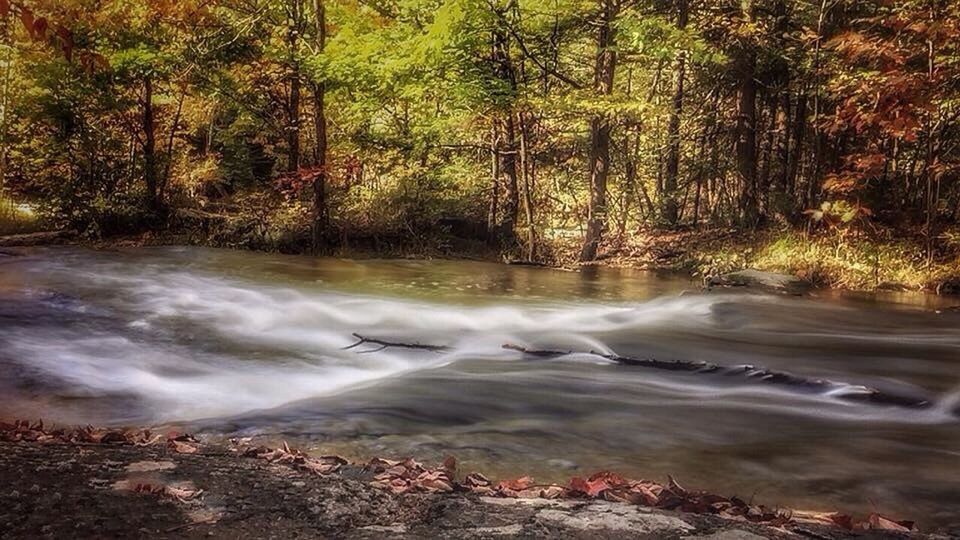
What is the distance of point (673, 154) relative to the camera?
56.0ft

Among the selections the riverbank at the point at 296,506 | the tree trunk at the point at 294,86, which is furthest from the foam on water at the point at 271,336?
the tree trunk at the point at 294,86

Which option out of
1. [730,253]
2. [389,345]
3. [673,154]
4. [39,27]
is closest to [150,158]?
[389,345]

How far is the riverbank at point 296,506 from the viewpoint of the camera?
272 centimetres

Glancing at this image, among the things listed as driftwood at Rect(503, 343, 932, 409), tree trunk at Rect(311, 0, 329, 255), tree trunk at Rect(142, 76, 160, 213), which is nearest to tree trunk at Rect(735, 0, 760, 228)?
tree trunk at Rect(311, 0, 329, 255)

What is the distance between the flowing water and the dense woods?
4.31 m

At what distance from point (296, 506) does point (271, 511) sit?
0.12 meters

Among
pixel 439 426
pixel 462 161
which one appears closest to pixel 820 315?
pixel 439 426

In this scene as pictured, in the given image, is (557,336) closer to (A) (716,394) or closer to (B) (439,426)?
(A) (716,394)

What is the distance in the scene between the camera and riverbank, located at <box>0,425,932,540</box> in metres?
2.72

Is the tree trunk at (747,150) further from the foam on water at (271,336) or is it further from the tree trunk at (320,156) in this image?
the tree trunk at (320,156)

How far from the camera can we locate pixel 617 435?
5.17 metres

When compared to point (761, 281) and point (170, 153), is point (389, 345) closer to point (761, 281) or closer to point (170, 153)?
point (761, 281)

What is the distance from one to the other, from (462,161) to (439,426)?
12.3 metres

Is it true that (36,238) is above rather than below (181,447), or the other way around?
above
